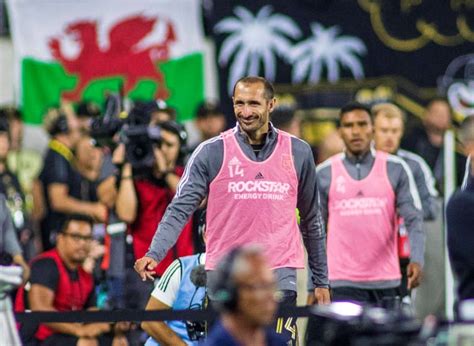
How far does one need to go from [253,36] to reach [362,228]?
6.07 m

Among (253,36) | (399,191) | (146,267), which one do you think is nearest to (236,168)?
(146,267)

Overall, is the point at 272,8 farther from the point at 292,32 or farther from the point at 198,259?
the point at 198,259

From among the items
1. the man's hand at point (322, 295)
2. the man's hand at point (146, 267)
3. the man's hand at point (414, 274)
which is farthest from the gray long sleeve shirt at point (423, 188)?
the man's hand at point (146, 267)

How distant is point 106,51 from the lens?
18703mm

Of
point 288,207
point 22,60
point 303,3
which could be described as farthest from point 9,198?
point 288,207

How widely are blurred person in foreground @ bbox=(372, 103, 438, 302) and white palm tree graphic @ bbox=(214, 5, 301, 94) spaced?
3949mm

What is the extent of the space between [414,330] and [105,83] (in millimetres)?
10961

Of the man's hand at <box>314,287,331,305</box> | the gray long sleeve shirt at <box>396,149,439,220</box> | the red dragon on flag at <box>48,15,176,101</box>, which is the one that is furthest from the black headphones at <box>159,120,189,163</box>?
the red dragon on flag at <box>48,15,176,101</box>

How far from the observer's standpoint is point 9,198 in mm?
15625

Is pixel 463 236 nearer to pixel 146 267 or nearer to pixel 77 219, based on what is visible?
pixel 146 267

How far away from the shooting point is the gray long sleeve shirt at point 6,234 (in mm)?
13594

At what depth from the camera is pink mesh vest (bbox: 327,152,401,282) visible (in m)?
12.7

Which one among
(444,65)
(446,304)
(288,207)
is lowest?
(446,304)

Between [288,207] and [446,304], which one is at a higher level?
[288,207]
